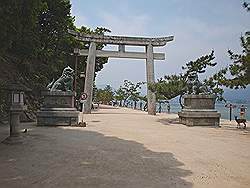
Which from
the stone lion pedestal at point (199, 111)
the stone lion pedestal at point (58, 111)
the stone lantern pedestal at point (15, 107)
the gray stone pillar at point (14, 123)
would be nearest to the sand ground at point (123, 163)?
the stone lantern pedestal at point (15, 107)

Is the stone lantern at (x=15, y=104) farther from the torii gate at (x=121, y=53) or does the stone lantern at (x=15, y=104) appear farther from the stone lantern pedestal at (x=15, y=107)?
the torii gate at (x=121, y=53)

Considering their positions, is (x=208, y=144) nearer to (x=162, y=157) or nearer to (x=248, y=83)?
(x=162, y=157)

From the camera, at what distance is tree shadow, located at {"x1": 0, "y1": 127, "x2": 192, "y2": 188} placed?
6113mm

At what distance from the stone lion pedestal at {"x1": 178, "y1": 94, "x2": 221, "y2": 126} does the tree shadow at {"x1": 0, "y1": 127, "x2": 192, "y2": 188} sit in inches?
360

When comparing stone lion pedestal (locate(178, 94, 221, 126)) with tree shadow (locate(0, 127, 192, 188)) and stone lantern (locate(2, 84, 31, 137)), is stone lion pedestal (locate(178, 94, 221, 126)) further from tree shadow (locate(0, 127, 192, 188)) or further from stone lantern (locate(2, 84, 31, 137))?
stone lantern (locate(2, 84, 31, 137))

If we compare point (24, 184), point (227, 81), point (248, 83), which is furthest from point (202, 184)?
point (227, 81)

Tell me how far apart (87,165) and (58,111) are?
9.89m

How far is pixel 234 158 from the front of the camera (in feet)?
29.0

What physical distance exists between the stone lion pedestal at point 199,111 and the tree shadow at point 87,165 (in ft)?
30.0

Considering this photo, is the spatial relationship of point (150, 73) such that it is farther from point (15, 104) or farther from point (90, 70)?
point (15, 104)

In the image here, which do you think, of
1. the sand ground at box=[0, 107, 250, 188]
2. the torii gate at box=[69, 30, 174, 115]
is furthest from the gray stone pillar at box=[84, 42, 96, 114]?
the sand ground at box=[0, 107, 250, 188]

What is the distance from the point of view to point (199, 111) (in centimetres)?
1925

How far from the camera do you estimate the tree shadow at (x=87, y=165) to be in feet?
20.1

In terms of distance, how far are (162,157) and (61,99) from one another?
1007cm
